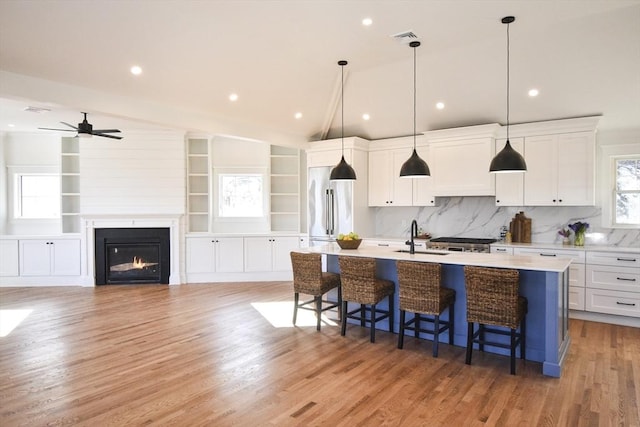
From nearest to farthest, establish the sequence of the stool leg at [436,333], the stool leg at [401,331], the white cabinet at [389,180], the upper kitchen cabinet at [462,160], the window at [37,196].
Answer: the stool leg at [436,333] → the stool leg at [401,331] → the upper kitchen cabinet at [462,160] → the white cabinet at [389,180] → the window at [37,196]

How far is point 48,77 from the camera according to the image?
4383 millimetres

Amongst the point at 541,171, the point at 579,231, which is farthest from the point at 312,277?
the point at 579,231

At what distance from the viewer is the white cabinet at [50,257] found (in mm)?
7469

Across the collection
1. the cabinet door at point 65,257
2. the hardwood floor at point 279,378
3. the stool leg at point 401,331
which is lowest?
the hardwood floor at point 279,378

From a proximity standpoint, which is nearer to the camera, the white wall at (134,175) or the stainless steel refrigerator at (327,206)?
the stainless steel refrigerator at (327,206)

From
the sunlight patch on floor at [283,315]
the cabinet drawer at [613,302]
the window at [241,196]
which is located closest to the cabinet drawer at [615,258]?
the cabinet drawer at [613,302]

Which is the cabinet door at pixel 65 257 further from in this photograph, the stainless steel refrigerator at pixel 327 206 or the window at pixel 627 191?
the window at pixel 627 191

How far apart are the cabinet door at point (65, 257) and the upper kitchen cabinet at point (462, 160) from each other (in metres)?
6.48

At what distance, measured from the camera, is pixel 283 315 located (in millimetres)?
5406

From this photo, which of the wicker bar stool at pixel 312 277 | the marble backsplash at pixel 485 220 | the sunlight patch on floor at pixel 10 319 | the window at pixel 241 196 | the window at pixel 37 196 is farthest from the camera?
the window at pixel 241 196

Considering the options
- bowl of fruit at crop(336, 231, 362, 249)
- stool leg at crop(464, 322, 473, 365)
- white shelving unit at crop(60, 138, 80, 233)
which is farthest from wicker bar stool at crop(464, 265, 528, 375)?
white shelving unit at crop(60, 138, 80, 233)

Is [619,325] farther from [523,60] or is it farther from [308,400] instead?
[308,400]

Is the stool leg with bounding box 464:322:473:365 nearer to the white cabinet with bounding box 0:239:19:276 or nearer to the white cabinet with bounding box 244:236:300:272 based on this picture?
the white cabinet with bounding box 244:236:300:272

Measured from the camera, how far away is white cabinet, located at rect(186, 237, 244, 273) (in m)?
7.77
